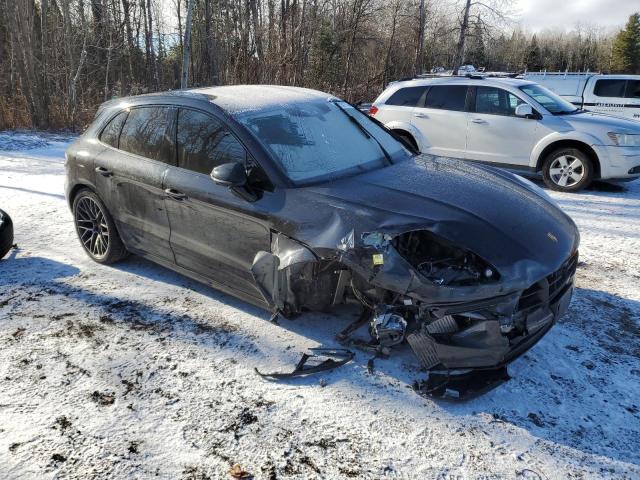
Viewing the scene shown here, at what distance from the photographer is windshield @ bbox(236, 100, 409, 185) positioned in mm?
3555

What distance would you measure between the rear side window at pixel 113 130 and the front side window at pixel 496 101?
598 centimetres

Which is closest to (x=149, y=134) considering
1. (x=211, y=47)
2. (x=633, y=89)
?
(x=633, y=89)

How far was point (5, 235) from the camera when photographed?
15.7 ft

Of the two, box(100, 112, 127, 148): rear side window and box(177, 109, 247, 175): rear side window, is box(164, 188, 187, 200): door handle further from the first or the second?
box(100, 112, 127, 148): rear side window

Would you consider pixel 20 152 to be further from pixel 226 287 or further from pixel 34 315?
pixel 226 287

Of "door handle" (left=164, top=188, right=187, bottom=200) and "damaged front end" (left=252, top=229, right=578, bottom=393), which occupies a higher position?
"door handle" (left=164, top=188, right=187, bottom=200)

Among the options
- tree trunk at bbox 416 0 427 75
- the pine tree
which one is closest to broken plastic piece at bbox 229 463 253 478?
tree trunk at bbox 416 0 427 75

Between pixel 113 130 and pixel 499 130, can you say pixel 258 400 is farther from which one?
pixel 499 130

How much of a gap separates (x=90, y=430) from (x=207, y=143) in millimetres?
2119

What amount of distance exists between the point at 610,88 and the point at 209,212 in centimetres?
1327

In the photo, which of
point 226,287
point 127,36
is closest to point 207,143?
point 226,287

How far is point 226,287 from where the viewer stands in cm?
377

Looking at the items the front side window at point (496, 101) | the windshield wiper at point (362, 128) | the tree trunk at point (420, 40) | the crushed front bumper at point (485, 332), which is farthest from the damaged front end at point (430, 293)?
the tree trunk at point (420, 40)

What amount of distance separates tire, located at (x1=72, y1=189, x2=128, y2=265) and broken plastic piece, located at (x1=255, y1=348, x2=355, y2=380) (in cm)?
226
